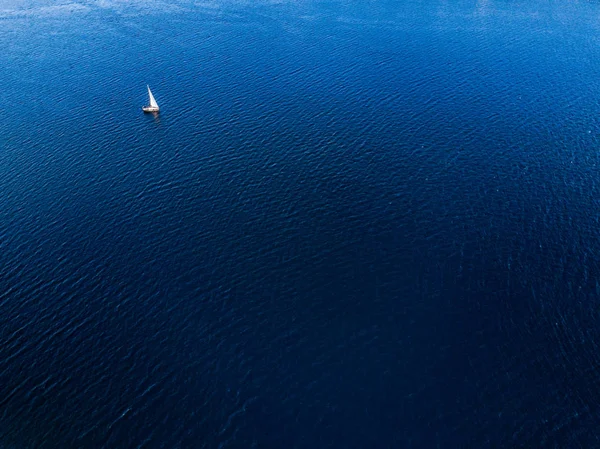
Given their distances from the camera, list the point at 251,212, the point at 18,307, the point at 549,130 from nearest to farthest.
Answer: the point at 18,307 < the point at 251,212 < the point at 549,130

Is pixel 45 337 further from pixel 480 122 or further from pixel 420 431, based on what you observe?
pixel 480 122

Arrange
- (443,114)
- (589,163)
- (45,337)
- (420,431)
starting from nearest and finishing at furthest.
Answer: (420,431), (45,337), (589,163), (443,114)

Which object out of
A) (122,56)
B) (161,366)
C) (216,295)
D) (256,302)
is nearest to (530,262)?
(256,302)

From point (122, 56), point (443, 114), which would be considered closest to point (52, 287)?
Result: point (443, 114)

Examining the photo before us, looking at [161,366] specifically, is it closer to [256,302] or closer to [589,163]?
[256,302]

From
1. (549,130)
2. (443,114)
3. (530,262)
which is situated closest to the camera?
(530,262)

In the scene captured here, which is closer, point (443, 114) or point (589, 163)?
point (589, 163)
